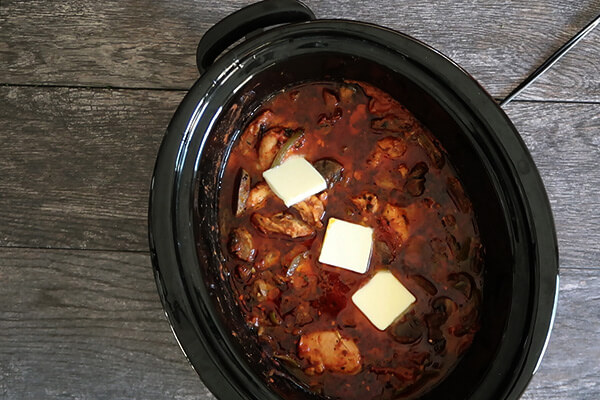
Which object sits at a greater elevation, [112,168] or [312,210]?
[312,210]

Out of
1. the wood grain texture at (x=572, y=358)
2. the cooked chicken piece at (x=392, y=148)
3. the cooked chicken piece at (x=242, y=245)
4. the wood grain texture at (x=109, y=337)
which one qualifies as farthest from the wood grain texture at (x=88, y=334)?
the wood grain texture at (x=572, y=358)

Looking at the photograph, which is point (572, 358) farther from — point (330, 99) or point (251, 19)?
point (251, 19)

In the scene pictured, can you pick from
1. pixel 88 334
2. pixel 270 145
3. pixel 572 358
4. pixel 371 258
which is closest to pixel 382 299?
pixel 371 258

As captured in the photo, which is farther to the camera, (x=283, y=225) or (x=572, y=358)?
(x=572, y=358)

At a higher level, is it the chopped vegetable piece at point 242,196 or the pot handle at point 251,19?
the pot handle at point 251,19

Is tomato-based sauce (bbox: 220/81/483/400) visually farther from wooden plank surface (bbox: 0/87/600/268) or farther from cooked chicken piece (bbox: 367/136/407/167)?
wooden plank surface (bbox: 0/87/600/268)

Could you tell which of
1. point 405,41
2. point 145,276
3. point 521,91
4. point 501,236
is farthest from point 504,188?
point 145,276

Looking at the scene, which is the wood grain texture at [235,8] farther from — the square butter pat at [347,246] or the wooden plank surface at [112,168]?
the square butter pat at [347,246]

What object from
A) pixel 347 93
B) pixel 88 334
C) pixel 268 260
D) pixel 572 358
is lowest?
pixel 88 334
